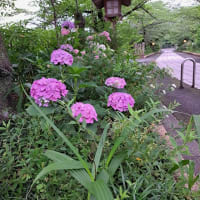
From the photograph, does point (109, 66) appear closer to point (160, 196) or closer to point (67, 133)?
point (67, 133)

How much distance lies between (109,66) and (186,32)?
3406cm

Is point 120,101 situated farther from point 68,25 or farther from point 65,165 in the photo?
point 68,25

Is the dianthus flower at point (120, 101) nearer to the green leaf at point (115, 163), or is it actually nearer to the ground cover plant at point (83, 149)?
the ground cover plant at point (83, 149)

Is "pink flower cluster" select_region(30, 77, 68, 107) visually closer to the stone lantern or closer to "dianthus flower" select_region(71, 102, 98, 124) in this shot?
"dianthus flower" select_region(71, 102, 98, 124)

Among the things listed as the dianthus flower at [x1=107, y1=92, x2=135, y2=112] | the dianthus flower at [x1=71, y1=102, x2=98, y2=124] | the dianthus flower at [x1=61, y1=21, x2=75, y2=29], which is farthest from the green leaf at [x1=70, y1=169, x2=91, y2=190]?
the dianthus flower at [x1=61, y1=21, x2=75, y2=29]

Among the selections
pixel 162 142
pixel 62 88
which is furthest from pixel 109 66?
pixel 162 142

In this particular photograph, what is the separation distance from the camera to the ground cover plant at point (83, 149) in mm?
804

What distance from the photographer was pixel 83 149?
3.15ft

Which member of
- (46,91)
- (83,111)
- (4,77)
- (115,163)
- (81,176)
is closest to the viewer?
(81,176)

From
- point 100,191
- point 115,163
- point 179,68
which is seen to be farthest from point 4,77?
point 179,68

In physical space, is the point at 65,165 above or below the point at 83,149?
above

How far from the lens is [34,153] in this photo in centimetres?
95

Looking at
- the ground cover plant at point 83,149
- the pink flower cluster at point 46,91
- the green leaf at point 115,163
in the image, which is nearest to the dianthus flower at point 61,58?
the ground cover plant at point 83,149

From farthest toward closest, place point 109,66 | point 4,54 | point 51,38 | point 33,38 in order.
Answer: point 51,38 → point 33,38 → point 109,66 → point 4,54
